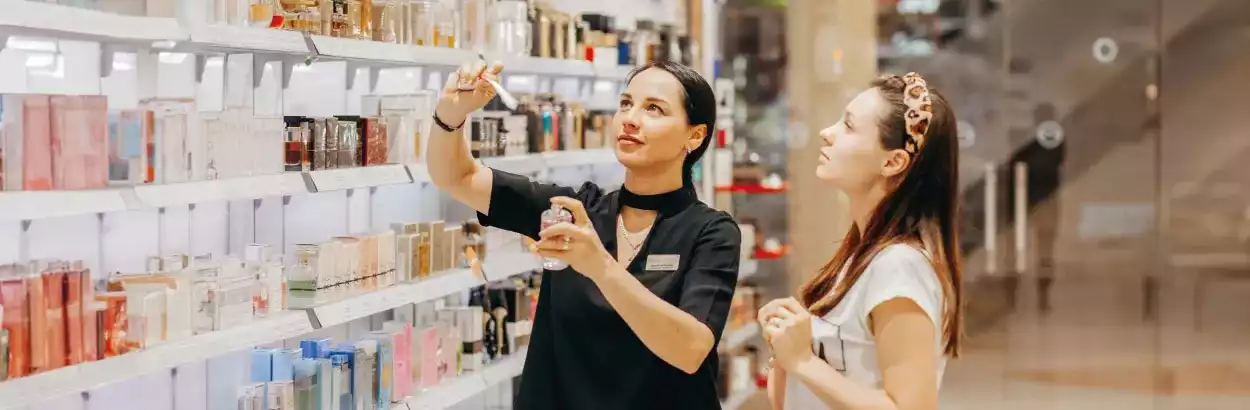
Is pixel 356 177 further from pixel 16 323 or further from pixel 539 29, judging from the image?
pixel 539 29

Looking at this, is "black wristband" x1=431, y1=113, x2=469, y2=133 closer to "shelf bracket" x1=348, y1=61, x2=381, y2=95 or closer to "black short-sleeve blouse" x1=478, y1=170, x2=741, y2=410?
"black short-sleeve blouse" x1=478, y1=170, x2=741, y2=410

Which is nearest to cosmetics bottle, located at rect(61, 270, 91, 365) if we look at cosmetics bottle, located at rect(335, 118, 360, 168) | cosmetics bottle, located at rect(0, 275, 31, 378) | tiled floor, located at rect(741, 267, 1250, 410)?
cosmetics bottle, located at rect(0, 275, 31, 378)

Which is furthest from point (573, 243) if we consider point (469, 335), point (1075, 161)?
point (1075, 161)

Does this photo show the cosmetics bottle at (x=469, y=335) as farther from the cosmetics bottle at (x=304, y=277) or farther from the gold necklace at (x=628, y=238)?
the gold necklace at (x=628, y=238)

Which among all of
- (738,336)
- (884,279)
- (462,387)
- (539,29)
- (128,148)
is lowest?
(738,336)

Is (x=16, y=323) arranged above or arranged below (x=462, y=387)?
above

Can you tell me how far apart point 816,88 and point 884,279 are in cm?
659

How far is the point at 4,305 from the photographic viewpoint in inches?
107

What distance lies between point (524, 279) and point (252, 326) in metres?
1.95

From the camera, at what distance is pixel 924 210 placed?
2.51 meters

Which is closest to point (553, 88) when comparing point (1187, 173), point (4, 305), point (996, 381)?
point (4, 305)

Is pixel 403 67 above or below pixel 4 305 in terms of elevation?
above

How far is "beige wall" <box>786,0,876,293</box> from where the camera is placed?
8.74 meters

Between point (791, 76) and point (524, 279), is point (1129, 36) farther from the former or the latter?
point (524, 279)
